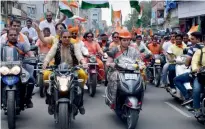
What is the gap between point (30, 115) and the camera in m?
7.05

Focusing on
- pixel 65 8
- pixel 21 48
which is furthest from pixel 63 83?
pixel 65 8

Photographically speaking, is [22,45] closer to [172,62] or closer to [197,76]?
[197,76]

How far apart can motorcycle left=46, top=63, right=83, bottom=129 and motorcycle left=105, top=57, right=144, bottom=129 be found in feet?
2.27

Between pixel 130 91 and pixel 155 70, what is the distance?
217 inches

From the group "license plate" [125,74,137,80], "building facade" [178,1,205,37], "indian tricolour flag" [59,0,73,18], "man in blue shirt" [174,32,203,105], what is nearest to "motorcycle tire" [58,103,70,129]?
"license plate" [125,74,137,80]

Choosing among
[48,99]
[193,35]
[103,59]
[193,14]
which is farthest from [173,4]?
[48,99]

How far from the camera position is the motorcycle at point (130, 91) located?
572cm

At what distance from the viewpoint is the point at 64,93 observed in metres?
5.41

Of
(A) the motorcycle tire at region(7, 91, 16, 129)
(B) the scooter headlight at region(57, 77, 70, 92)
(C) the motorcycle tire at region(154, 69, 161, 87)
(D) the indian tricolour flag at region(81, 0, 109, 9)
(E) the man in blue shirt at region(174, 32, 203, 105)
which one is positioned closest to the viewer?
(B) the scooter headlight at region(57, 77, 70, 92)

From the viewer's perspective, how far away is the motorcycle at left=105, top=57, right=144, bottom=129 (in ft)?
18.8

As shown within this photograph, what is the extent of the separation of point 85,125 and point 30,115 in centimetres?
133

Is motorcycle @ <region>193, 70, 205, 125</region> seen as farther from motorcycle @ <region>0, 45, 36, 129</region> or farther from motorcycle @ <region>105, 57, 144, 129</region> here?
motorcycle @ <region>0, 45, 36, 129</region>

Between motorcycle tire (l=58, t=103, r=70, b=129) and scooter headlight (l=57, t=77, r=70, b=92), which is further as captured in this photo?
scooter headlight (l=57, t=77, r=70, b=92)

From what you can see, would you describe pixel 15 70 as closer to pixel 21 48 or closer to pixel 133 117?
pixel 21 48
